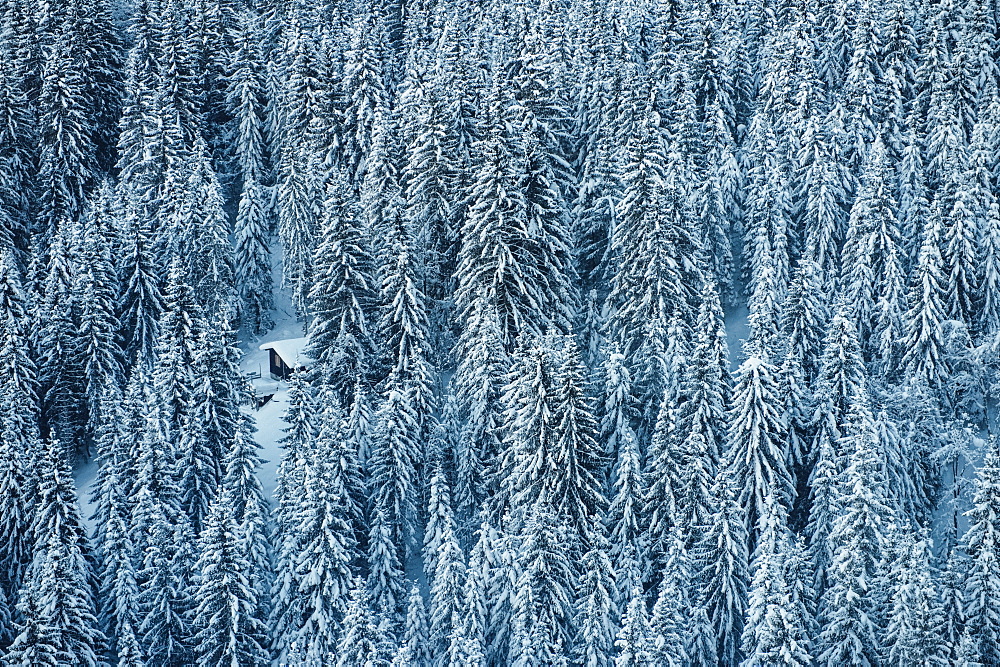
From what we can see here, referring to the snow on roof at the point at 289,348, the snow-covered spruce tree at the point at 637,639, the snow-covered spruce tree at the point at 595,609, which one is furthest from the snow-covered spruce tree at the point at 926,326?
the snow on roof at the point at 289,348

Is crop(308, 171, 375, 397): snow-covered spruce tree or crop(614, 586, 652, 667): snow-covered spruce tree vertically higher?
crop(308, 171, 375, 397): snow-covered spruce tree

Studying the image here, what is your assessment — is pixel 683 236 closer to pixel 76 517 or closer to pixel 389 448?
pixel 389 448

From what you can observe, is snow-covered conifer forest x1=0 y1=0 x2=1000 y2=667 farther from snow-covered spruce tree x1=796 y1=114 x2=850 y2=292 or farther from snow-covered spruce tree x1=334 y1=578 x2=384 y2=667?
snow-covered spruce tree x1=796 y1=114 x2=850 y2=292

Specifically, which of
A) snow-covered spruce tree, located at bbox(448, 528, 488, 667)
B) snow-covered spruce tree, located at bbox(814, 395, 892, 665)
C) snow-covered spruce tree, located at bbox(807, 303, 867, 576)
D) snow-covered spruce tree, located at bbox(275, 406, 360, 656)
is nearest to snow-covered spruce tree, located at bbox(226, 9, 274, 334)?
snow-covered spruce tree, located at bbox(275, 406, 360, 656)

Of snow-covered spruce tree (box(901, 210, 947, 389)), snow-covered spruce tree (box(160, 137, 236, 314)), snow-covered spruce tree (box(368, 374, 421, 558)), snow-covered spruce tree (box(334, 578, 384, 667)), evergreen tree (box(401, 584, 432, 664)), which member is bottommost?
evergreen tree (box(401, 584, 432, 664))

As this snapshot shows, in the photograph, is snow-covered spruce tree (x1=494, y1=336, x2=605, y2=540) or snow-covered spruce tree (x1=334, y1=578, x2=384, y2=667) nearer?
snow-covered spruce tree (x1=334, y1=578, x2=384, y2=667)

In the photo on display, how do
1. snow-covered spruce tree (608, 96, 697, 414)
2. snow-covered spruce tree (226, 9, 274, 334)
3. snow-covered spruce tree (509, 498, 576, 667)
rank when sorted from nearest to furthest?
snow-covered spruce tree (509, 498, 576, 667), snow-covered spruce tree (608, 96, 697, 414), snow-covered spruce tree (226, 9, 274, 334)
